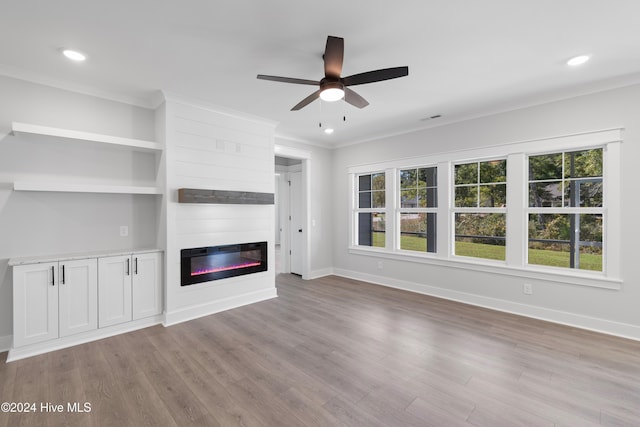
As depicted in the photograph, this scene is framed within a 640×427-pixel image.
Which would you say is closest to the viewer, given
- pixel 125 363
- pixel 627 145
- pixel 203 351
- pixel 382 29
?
pixel 382 29

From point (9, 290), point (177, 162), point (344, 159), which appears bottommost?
point (9, 290)

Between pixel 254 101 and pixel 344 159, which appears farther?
pixel 344 159

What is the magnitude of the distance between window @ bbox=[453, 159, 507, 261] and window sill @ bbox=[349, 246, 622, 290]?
310 millimetres

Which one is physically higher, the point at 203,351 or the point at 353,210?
the point at 353,210

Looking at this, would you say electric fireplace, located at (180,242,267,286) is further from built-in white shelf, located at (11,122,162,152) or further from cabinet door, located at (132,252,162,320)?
built-in white shelf, located at (11,122,162,152)

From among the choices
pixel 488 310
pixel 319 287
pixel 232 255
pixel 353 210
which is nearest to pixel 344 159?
pixel 353 210

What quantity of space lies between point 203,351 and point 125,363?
674 millimetres

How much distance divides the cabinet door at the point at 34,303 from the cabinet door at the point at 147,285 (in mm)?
709

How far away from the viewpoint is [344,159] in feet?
20.4

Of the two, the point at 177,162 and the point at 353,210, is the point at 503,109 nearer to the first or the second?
the point at 353,210

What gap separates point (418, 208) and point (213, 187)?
3.42 meters

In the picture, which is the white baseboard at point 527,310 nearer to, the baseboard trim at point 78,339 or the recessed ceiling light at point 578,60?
the recessed ceiling light at point 578,60

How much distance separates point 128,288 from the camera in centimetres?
341

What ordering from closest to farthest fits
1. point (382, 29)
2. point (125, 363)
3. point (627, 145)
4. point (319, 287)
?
point (382, 29) → point (125, 363) → point (627, 145) → point (319, 287)
